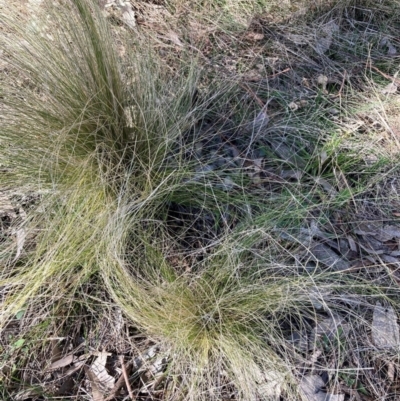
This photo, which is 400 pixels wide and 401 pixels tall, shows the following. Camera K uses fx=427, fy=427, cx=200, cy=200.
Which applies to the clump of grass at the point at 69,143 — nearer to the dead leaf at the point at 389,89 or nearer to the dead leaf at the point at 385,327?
the dead leaf at the point at 385,327

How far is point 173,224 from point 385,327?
0.80 metres

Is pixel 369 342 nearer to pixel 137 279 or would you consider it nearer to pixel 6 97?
pixel 137 279

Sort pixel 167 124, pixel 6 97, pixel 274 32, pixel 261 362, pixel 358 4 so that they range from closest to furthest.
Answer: pixel 261 362
pixel 6 97
pixel 167 124
pixel 274 32
pixel 358 4

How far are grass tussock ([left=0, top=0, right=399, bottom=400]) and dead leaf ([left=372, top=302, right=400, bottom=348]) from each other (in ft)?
0.08

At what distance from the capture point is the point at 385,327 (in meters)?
1.39

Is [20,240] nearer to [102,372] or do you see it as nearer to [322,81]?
[102,372]

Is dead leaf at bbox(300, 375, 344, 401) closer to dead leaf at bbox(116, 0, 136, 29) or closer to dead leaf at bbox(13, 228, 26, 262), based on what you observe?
dead leaf at bbox(13, 228, 26, 262)

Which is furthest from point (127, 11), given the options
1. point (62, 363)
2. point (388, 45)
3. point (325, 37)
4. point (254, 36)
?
point (62, 363)

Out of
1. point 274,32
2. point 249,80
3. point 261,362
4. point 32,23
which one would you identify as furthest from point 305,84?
point 261,362

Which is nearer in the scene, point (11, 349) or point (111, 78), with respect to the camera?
point (11, 349)

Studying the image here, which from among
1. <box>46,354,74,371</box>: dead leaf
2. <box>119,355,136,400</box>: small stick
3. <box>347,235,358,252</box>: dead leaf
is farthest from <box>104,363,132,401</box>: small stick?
<box>347,235,358,252</box>: dead leaf

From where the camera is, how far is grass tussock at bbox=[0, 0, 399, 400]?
51.4 inches

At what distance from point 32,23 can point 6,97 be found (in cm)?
30

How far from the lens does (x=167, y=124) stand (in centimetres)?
170
